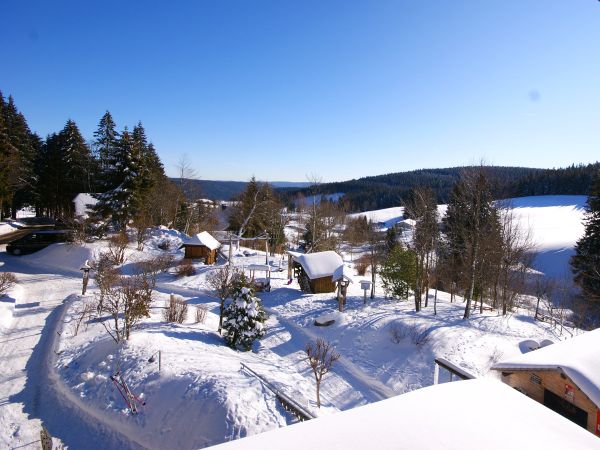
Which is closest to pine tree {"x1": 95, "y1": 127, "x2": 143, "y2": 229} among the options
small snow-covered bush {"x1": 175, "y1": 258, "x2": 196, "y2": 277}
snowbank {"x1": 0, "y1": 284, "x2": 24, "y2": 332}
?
small snow-covered bush {"x1": 175, "y1": 258, "x2": 196, "y2": 277}

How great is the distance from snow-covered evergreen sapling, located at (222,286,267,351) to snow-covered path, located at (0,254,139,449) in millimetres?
6127

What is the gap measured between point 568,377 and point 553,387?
1.43 metres

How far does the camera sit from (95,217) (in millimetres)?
30625

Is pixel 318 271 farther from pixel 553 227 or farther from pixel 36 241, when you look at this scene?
pixel 553 227

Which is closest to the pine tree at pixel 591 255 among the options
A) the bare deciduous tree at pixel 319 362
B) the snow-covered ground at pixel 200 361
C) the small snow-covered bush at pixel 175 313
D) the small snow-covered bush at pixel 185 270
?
the snow-covered ground at pixel 200 361

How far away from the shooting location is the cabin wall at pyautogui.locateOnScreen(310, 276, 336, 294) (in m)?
24.3

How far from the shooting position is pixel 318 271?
2416 centimetres

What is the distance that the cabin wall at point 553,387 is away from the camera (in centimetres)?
767

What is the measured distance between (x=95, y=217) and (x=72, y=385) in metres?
22.8

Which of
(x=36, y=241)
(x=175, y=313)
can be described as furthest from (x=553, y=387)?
(x=36, y=241)

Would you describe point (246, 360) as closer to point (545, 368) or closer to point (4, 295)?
point (545, 368)

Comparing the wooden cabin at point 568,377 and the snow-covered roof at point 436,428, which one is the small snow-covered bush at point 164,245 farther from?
the snow-covered roof at point 436,428

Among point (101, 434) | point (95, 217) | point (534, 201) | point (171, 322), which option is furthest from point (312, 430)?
point (534, 201)

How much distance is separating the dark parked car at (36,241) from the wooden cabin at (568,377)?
105 ft
